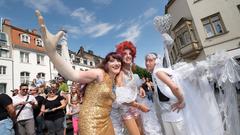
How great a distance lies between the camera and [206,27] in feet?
57.4

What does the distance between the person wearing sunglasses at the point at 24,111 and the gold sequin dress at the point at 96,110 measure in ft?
15.4

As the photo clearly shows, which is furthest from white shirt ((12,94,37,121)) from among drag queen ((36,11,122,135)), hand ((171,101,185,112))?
hand ((171,101,185,112))

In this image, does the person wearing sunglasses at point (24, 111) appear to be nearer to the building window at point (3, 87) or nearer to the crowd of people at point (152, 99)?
the crowd of people at point (152, 99)

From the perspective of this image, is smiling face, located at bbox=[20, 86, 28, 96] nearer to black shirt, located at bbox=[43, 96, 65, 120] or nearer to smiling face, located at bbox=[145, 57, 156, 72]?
black shirt, located at bbox=[43, 96, 65, 120]

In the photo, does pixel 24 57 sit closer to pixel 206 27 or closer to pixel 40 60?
pixel 40 60

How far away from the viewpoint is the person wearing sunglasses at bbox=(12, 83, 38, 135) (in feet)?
19.1

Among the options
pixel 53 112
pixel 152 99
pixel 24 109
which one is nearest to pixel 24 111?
pixel 24 109

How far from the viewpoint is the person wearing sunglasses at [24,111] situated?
5816mm

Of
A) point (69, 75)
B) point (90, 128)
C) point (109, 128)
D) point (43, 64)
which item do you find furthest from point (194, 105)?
point (43, 64)

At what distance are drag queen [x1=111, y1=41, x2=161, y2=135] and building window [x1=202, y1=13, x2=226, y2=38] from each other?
1609cm

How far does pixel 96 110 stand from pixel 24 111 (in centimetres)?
490

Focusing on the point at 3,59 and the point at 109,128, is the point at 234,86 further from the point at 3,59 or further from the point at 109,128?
the point at 3,59

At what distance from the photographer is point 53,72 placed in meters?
32.3

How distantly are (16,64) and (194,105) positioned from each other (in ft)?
94.7
